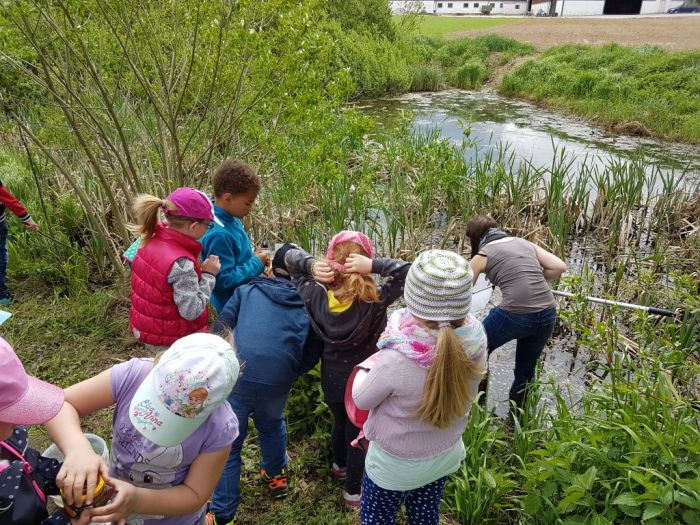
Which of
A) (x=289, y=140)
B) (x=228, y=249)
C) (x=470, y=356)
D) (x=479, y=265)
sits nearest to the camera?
(x=470, y=356)

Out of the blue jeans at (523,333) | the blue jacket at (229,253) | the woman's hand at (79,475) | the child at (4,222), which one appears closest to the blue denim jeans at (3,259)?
the child at (4,222)

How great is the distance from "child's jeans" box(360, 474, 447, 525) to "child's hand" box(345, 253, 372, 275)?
0.74 metres

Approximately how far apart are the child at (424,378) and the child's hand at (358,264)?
30cm

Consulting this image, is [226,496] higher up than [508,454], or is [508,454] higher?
[226,496]

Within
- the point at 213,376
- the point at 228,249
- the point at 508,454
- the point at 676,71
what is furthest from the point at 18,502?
the point at 676,71

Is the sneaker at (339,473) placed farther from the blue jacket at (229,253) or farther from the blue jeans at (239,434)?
the blue jacket at (229,253)

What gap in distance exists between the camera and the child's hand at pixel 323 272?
1.90m

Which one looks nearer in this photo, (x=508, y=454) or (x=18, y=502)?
(x=18, y=502)

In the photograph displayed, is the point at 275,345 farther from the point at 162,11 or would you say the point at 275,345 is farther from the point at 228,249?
the point at 162,11

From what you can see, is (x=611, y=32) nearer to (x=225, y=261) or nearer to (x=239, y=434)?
(x=225, y=261)

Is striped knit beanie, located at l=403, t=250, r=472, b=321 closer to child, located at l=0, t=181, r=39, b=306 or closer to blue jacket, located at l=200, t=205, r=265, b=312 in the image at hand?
blue jacket, located at l=200, t=205, r=265, b=312

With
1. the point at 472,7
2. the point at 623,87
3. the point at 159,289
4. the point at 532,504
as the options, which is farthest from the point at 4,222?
the point at 472,7

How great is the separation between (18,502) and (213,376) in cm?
43

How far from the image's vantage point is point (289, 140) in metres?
4.69
